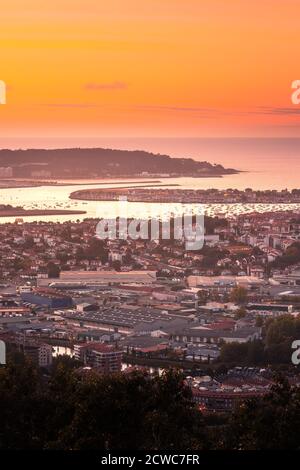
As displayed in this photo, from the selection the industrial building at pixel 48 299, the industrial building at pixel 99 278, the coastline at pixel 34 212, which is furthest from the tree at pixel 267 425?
the coastline at pixel 34 212

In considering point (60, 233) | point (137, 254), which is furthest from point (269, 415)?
point (60, 233)

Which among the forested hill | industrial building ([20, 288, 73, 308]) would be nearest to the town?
industrial building ([20, 288, 73, 308])

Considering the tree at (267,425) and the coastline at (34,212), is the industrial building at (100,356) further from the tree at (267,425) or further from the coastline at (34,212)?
the coastline at (34,212)

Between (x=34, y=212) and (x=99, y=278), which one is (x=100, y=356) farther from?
(x=34, y=212)

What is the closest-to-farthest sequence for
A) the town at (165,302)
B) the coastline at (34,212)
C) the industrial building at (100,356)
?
the industrial building at (100,356)
the town at (165,302)
the coastline at (34,212)

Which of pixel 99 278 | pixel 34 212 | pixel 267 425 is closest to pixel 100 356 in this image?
pixel 267 425

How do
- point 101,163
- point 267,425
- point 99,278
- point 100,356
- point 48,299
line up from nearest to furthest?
point 267,425 → point 100,356 → point 48,299 → point 99,278 → point 101,163

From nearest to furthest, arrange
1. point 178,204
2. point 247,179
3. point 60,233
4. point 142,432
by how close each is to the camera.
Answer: point 142,432 < point 60,233 < point 178,204 < point 247,179
